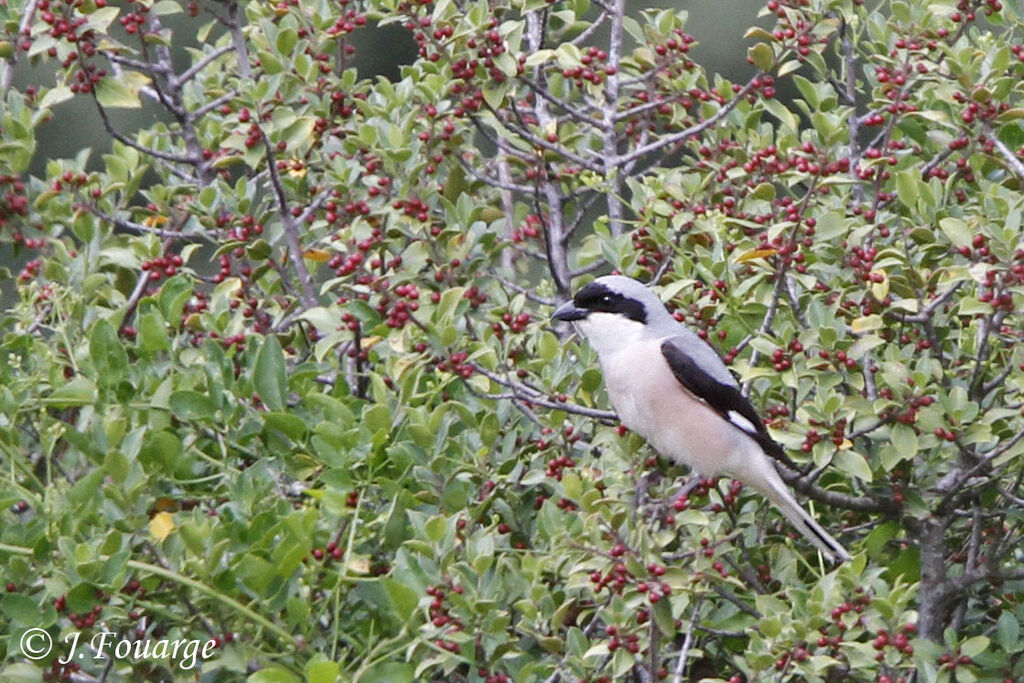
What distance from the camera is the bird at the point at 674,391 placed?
3273mm

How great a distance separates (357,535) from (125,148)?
5.61ft

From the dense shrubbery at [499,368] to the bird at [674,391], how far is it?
0.24ft

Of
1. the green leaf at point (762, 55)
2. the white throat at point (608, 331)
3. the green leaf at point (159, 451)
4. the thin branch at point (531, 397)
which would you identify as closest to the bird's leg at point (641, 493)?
the thin branch at point (531, 397)

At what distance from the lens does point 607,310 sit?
146 inches

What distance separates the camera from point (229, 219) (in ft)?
12.1

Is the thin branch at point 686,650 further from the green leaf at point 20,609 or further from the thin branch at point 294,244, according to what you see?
the thin branch at point 294,244

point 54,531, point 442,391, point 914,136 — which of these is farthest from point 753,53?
point 54,531

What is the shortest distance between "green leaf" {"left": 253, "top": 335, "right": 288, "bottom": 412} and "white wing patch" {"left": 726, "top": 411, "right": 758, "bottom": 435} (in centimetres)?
108

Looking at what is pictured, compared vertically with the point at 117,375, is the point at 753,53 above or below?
above

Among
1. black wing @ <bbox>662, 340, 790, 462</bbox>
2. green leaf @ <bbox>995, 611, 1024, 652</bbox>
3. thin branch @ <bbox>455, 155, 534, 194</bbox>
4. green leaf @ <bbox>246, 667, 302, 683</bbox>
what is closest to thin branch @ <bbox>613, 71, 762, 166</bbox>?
thin branch @ <bbox>455, 155, 534, 194</bbox>

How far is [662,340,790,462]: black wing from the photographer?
3.27 meters

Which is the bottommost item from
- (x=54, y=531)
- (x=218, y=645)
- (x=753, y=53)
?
(x=218, y=645)

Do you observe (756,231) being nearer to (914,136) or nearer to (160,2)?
(914,136)

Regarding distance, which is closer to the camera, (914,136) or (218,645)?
(218,645)
